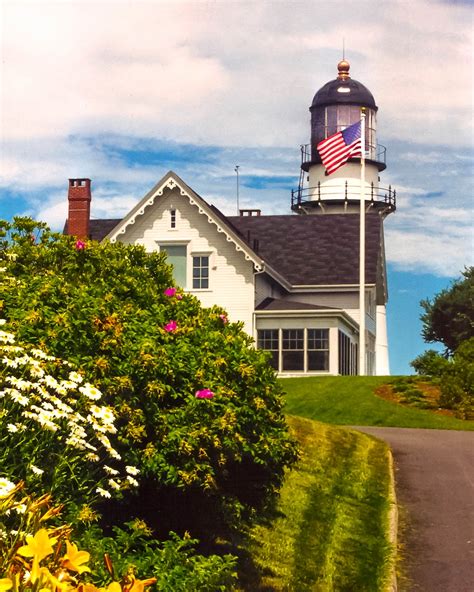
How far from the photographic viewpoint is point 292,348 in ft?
143

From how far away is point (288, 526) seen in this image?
14.2 metres

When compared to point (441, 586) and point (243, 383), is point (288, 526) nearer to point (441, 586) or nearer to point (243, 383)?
point (441, 586)

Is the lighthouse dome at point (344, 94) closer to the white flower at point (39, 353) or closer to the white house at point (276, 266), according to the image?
the white house at point (276, 266)

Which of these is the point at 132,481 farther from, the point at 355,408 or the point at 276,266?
the point at 276,266

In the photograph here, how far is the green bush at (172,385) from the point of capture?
10305 mm

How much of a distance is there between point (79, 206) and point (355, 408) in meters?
20.2

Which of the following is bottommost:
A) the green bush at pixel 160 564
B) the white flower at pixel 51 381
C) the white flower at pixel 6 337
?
the green bush at pixel 160 564

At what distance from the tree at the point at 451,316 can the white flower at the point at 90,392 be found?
173ft

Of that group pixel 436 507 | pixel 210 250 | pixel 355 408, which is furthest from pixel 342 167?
pixel 436 507

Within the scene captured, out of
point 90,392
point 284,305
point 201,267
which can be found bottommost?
point 90,392

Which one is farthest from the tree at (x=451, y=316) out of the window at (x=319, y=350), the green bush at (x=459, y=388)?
the green bush at (x=459, y=388)

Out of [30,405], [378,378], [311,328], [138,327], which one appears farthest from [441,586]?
[311,328]

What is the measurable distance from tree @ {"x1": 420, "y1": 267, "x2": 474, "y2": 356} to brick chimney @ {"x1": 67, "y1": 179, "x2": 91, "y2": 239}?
80.8 ft

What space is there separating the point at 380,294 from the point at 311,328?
12310mm
